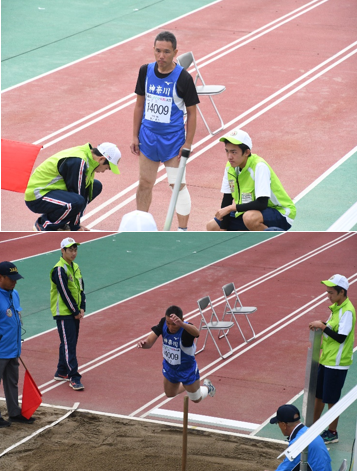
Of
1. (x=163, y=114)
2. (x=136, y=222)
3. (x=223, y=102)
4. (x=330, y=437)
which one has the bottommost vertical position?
(x=330, y=437)

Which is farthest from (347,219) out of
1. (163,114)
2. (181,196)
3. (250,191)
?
(250,191)

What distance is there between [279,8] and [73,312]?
41.7 feet

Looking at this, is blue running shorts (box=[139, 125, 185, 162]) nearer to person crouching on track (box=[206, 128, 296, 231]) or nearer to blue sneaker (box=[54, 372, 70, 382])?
person crouching on track (box=[206, 128, 296, 231])

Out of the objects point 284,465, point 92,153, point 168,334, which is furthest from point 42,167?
point 284,465

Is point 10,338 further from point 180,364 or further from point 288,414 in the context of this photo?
point 288,414

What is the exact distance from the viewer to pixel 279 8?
1853 centimetres

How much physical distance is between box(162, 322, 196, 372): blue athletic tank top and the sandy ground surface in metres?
0.58

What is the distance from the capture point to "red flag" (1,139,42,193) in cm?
612

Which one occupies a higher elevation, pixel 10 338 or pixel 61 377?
pixel 10 338

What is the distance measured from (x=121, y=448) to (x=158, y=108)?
2966mm

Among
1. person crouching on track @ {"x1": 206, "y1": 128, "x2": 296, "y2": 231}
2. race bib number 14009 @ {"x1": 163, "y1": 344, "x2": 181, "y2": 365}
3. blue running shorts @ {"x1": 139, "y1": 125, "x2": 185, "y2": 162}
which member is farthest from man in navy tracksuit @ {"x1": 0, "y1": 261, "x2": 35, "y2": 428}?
person crouching on track @ {"x1": 206, "y1": 128, "x2": 296, "y2": 231}

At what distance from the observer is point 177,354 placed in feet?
23.9

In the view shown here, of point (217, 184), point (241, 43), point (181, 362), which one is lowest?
point (181, 362)

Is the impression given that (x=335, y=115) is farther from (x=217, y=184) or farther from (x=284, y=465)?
(x=284, y=465)
